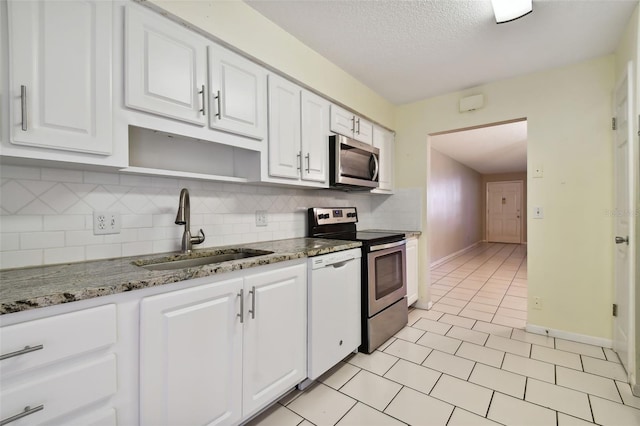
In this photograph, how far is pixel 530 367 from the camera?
206 cm

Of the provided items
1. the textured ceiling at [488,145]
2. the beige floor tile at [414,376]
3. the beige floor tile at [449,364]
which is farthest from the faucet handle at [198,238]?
the textured ceiling at [488,145]

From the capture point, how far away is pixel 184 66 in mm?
1503

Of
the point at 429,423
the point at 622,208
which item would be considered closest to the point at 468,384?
the point at 429,423

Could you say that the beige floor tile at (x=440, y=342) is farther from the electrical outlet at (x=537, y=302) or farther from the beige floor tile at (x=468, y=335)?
the electrical outlet at (x=537, y=302)

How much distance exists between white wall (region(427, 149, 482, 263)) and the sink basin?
336 cm

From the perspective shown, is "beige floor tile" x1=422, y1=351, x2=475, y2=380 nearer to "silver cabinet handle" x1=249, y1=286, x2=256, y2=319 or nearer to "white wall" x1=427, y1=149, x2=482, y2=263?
"silver cabinet handle" x1=249, y1=286, x2=256, y2=319

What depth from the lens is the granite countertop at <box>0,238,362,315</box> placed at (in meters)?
0.87

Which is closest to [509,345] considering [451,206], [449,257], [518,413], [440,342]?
[440,342]

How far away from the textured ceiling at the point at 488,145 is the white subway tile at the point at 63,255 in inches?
155

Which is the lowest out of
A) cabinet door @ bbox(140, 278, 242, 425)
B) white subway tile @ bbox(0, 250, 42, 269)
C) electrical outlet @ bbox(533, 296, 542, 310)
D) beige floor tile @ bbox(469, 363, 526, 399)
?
beige floor tile @ bbox(469, 363, 526, 399)

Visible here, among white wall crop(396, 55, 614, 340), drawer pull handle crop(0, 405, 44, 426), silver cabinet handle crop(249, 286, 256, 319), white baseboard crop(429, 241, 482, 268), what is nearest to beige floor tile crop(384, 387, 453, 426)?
silver cabinet handle crop(249, 286, 256, 319)

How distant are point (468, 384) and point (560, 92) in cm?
251

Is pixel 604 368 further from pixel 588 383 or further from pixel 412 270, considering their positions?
pixel 412 270

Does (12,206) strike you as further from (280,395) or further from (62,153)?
(280,395)
